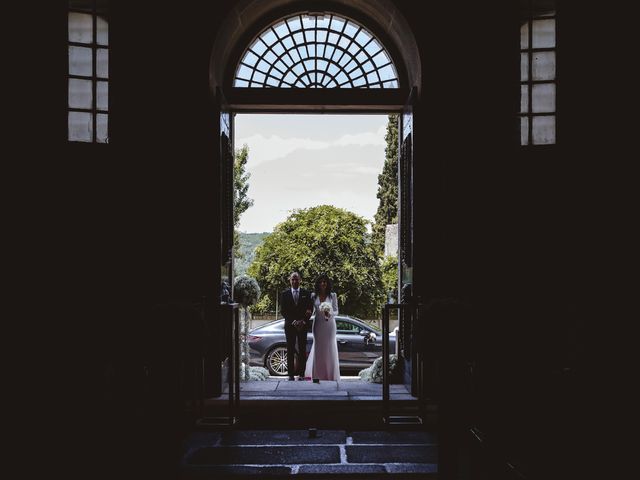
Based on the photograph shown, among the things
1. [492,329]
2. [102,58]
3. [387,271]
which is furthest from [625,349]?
[387,271]

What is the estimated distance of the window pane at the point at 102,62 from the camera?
28.4 ft

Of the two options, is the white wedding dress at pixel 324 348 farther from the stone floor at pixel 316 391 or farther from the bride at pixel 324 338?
the stone floor at pixel 316 391

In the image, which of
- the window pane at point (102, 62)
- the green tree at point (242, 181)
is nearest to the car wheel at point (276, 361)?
the window pane at point (102, 62)

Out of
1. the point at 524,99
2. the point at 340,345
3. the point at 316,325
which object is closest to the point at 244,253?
the point at 340,345

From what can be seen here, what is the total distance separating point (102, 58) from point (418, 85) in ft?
11.9

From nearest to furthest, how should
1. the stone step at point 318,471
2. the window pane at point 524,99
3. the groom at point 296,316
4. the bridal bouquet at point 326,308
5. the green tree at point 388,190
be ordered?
the stone step at point 318,471, the window pane at point 524,99, the bridal bouquet at point 326,308, the groom at point 296,316, the green tree at point 388,190

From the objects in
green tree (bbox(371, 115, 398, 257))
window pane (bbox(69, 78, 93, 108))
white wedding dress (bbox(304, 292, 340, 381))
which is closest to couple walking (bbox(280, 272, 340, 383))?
white wedding dress (bbox(304, 292, 340, 381))

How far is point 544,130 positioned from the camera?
870 centimetres

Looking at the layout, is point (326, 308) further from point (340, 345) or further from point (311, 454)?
point (340, 345)

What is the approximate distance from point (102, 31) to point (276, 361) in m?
8.00

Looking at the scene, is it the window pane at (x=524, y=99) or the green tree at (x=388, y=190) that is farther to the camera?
the green tree at (x=388, y=190)

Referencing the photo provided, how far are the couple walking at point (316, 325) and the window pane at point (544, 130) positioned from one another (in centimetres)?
374

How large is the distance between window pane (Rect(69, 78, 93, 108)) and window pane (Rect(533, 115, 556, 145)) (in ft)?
16.9

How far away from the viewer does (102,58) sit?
8672 mm
